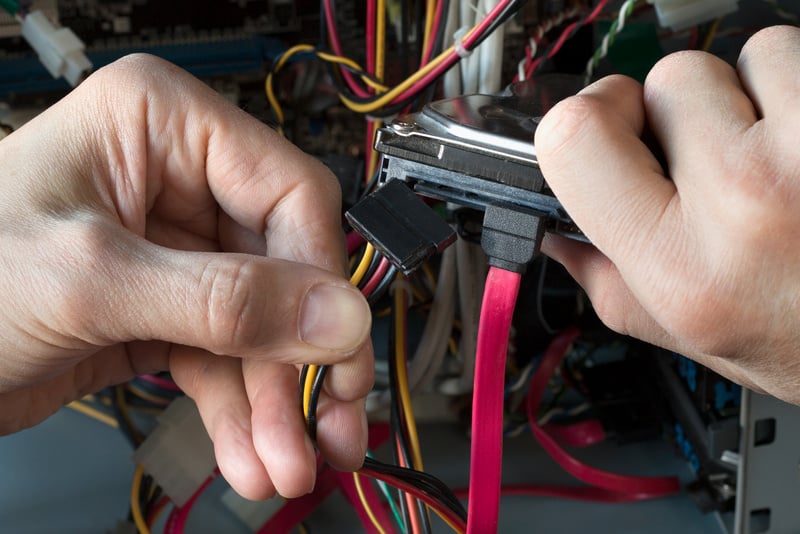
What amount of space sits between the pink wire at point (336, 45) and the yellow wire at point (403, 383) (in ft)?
0.63

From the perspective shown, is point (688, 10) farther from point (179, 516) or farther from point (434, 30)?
point (179, 516)

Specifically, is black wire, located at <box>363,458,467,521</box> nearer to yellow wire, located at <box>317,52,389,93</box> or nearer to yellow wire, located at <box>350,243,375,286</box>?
yellow wire, located at <box>350,243,375,286</box>

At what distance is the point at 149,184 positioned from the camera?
552mm

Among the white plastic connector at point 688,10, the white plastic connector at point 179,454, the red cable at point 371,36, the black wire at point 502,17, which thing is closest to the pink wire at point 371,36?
the red cable at point 371,36

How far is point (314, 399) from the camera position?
0.48 m

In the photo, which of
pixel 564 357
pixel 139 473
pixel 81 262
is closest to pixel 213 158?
pixel 81 262

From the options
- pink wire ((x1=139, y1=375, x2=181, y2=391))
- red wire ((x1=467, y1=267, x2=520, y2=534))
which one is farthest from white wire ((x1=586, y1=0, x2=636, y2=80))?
pink wire ((x1=139, y1=375, x2=181, y2=391))

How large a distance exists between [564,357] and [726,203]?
0.42m

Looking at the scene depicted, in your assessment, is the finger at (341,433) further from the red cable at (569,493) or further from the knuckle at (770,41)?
the knuckle at (770,41)

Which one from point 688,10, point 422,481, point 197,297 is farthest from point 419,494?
point 688,10

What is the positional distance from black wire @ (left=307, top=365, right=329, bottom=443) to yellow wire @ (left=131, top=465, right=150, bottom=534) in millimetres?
236

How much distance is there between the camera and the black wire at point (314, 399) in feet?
1.57

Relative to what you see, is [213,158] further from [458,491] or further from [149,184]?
[458,491]

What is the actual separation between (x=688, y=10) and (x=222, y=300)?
0.50m
